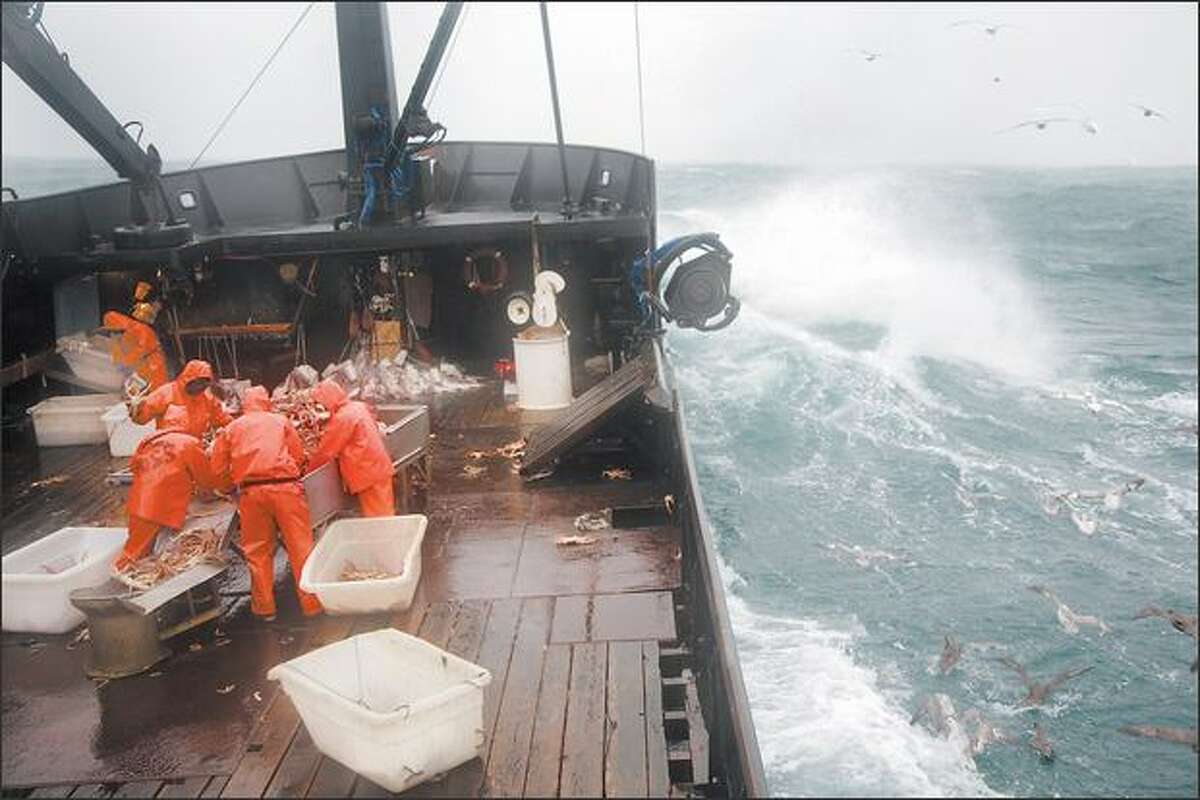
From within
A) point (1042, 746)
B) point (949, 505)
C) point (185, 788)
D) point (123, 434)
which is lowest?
point (1042, 746)

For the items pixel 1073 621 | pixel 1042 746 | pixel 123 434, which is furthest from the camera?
pixel 1073 621

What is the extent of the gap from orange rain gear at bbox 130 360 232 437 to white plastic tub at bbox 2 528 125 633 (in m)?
0.85

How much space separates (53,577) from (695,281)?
20.9ft

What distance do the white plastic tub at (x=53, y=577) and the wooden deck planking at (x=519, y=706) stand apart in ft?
9.00

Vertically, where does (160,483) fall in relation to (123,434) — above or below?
above

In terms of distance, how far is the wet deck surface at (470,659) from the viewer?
443cm

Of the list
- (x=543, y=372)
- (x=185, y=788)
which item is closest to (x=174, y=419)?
(x=185, y=788)

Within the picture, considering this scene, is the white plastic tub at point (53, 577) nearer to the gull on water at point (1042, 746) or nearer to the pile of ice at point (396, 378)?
the pile of ice at point (396, 378)

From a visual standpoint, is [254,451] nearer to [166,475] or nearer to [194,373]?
[166,475]

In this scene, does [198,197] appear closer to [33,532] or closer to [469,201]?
[469,201]

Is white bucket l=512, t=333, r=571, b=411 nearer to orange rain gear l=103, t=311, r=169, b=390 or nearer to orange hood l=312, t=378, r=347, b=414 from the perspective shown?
orange hood l=312, t=378, r=347, b=414

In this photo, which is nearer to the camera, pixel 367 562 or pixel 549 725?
pixel 549 725

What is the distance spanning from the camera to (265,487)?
5715mm

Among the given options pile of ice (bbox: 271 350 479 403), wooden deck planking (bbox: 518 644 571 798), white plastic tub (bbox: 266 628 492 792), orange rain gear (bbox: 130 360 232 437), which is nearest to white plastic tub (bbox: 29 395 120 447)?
pile of ice (bbox: 271 350 479 403)
